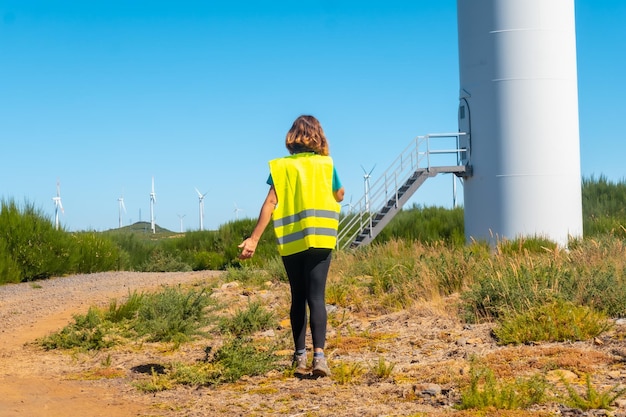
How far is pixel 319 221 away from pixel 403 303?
400 centimetres

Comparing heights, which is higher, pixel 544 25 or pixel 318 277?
pixel 544 25

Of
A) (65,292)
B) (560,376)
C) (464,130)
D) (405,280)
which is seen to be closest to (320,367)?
(560,376)

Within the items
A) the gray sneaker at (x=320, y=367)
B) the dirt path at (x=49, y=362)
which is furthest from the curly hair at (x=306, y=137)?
the dirt path at (x=49, y=362)

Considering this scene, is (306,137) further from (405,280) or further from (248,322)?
(405,280)

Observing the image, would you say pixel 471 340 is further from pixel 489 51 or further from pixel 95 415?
pixel 489 51

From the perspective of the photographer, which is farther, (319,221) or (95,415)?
(319,221)

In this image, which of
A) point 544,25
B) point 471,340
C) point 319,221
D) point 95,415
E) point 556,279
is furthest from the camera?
point 544,25

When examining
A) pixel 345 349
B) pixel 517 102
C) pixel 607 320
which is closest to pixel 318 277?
pixel 345 349

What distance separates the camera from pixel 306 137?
23.6 feet

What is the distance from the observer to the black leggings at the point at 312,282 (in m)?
7.07

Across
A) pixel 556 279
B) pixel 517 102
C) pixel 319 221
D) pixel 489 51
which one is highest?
pixel 489 51

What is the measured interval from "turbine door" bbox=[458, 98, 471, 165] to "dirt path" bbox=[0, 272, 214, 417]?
24.6 feet

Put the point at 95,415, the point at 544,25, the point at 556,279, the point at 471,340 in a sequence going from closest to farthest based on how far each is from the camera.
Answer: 1. the point at 95,415
2. the point at 471,340
3. the point at 556,279
4. the point at 544,25

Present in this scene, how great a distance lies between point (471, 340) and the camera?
8.13 metres
